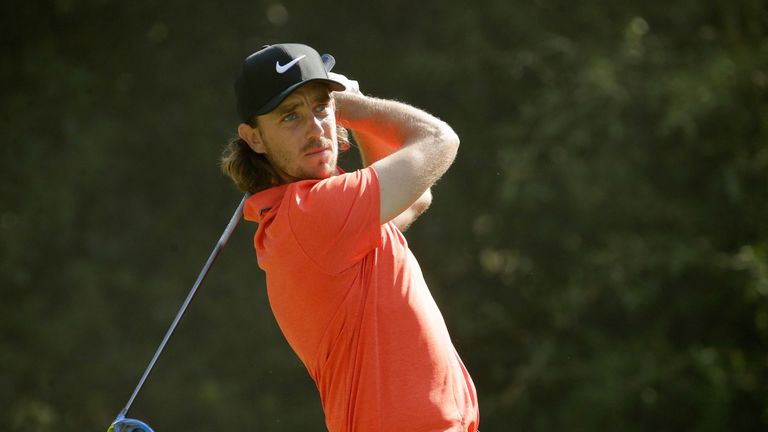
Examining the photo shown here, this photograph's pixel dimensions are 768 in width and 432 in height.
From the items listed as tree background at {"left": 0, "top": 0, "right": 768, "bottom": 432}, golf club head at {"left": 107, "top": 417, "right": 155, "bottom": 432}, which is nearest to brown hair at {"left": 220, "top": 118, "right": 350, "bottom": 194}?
golf club head at {"left": 107, "top": 417, "right": 155, "bottom": 432}

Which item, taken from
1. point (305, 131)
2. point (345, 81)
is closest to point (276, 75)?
point (305, 131)

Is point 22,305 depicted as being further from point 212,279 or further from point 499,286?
point 499,286

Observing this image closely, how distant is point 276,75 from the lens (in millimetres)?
2379

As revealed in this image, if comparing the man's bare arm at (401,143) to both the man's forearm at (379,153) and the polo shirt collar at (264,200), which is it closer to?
the man's forearm at (379,153)

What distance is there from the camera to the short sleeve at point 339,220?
2275mm

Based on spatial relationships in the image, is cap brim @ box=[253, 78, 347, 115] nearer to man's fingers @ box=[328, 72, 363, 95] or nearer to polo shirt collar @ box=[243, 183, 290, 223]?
man's fingers @ box=[328, 72, 363, 95]

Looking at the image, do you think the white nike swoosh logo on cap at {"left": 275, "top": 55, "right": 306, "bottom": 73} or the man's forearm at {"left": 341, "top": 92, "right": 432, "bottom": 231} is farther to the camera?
the man's forearm at {"left": 341, "top": 92, "right": 432, "bottom": 231}

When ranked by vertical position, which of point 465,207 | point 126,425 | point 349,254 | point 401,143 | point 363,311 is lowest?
point 465,207

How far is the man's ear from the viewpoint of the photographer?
2.51 m

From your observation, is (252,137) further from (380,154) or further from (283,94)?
(380,154)

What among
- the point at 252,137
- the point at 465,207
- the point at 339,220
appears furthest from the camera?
the point at 465,207

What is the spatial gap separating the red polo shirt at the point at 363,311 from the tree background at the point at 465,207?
13.5ft

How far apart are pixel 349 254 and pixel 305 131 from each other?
0.30 meters

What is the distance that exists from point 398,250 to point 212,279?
491 centimetres
